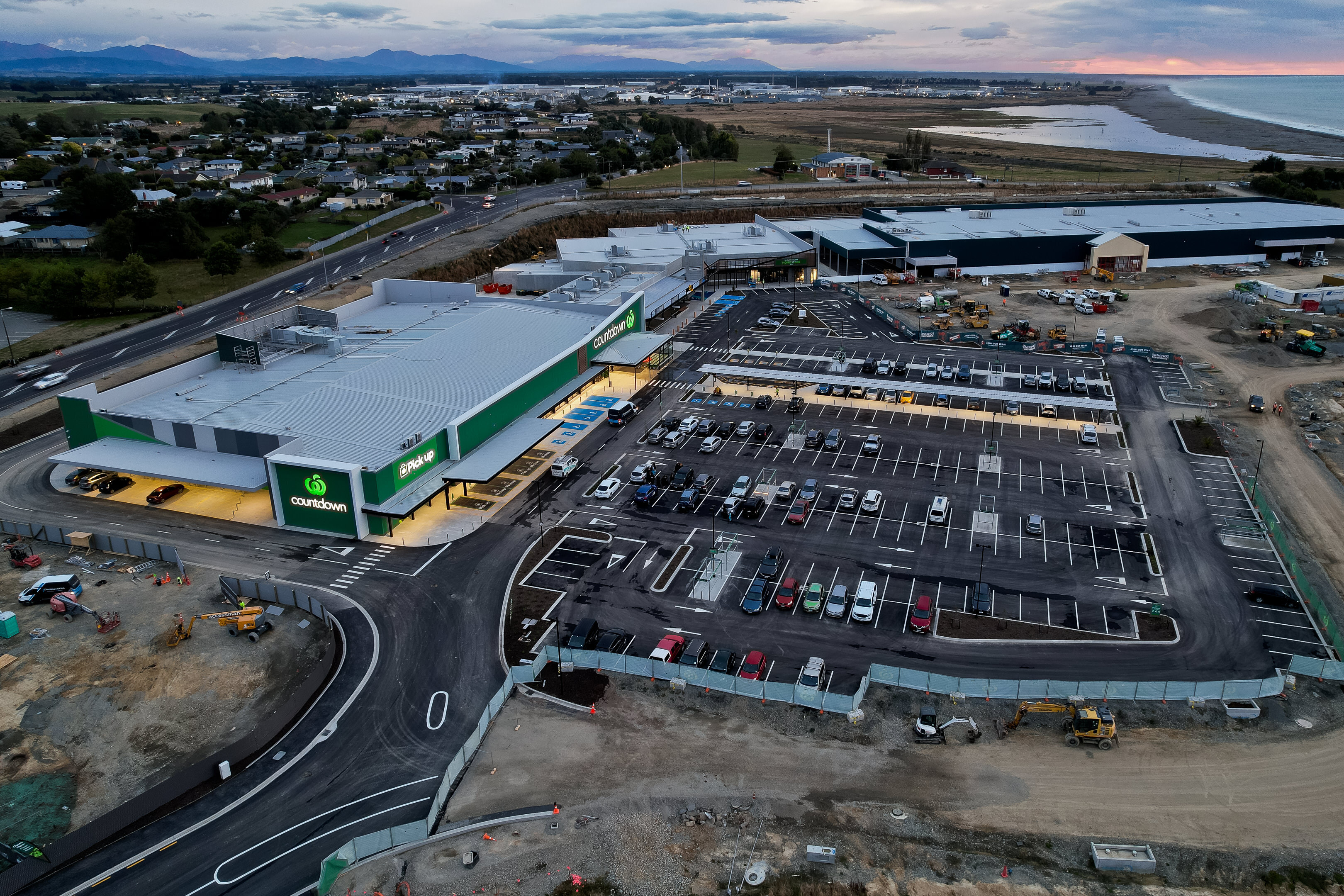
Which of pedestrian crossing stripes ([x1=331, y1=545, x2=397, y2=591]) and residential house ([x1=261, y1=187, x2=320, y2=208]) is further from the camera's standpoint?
residential house ([x1=261, y1=187, x2=320, y2=208])

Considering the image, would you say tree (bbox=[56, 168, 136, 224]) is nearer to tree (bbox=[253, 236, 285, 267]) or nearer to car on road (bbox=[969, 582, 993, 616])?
tree (bbox=[253, 236, 285, 267])

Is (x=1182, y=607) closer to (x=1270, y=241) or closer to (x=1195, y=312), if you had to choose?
(x=1195, y=312)

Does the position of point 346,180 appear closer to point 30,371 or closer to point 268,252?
point 268,252

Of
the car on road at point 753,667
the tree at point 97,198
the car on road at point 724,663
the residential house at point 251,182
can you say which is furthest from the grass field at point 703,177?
the car on road at point 753,667

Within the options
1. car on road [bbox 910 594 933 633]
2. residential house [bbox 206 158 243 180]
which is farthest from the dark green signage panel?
residential house [bbox 206 158 243 180]

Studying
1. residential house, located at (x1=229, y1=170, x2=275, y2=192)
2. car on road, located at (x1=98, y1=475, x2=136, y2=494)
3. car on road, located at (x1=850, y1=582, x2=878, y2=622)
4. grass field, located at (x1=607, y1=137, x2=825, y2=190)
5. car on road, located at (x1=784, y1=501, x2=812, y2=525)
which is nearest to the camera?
car on road, located at (x1=850, y1=582, x2=878, y2=622)

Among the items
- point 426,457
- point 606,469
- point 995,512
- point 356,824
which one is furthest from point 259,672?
point 995,512
